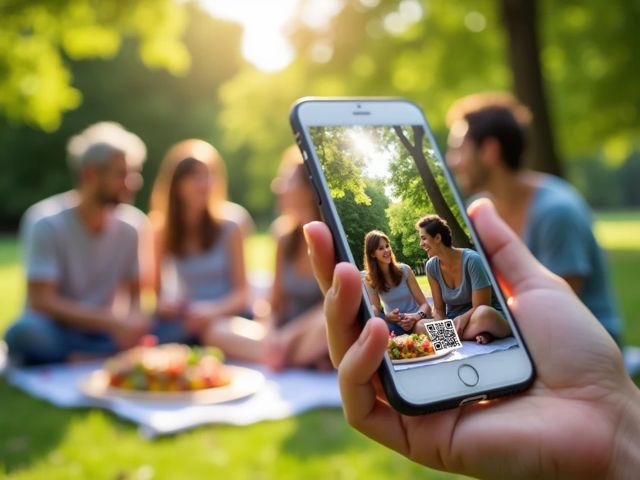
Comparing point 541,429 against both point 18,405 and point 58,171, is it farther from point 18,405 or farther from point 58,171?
point 58,171

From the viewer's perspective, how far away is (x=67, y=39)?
11.0 meters

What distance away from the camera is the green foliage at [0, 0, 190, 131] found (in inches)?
391

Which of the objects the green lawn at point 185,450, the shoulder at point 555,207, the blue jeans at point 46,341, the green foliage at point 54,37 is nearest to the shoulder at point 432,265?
the green lawn at point 185,450

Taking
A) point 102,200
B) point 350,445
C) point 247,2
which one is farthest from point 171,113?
point 350,445

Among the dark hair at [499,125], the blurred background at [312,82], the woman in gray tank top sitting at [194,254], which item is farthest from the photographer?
the woman in gray tank top sitting at [194,254]

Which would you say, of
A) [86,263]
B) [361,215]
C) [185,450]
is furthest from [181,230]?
[361,215]

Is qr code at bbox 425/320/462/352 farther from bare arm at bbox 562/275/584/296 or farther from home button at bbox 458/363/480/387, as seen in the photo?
bare arm at bbox 562/275/584/296

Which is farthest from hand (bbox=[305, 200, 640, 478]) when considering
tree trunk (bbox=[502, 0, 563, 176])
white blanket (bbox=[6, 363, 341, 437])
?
tree trunk (bbox=[502, 0, 563, 176])

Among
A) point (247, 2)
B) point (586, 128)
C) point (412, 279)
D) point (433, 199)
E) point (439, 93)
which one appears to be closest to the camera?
point (412, 279)

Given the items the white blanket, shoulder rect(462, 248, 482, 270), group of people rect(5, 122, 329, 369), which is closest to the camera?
shoulder rect(462, 248, 482, 270)

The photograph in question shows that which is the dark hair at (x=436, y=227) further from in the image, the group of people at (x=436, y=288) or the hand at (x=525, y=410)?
the hand at (x=525, y=410)

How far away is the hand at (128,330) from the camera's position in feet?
19.1

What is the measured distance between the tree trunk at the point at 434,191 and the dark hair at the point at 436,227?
0.06 ft

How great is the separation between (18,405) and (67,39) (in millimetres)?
7630
